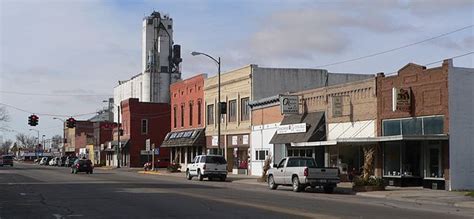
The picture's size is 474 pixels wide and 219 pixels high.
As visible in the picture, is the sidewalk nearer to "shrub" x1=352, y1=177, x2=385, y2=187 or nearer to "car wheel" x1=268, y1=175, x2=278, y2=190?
"shrub" x1=352, y1=177, x2=385, y2=187

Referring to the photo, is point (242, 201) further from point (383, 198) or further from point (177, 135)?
point (177, 135)

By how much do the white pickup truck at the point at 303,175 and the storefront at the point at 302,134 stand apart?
657 centimetres

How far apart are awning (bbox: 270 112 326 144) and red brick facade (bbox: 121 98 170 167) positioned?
43.4 m

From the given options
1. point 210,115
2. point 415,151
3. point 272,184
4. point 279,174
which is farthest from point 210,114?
point 415,151

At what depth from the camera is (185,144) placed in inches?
2530

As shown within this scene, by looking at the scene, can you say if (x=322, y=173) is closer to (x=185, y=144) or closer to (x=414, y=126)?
(x=414, y=126)

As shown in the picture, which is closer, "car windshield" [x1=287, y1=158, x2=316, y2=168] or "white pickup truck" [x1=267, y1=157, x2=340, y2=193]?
"white pickup truck" [x1=267, y1=157, x2=340, y2=193]

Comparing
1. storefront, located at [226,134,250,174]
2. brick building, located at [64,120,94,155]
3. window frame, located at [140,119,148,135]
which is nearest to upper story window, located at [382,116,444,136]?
storefront, located at [226,134,250,174]

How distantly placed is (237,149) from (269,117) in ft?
25.6

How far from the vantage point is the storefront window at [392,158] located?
1361 inches

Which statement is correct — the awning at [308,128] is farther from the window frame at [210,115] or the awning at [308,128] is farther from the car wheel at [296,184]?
the window frame at [210,115]

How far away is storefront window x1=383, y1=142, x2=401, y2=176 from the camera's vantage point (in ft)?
113

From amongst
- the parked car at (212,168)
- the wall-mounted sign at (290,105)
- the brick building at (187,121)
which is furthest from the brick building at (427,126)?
the brick building at (187,121)

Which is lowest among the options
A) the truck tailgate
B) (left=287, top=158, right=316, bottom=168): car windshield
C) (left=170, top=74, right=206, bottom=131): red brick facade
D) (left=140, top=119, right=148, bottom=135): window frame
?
the truck tailgate
